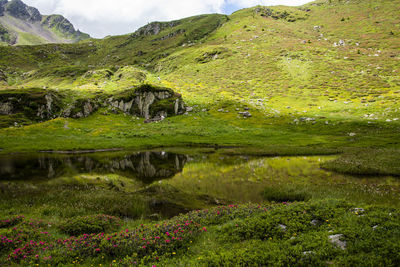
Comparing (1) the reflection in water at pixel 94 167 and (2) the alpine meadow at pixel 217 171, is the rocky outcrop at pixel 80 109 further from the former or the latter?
(1) the reflection in water at pixel 94 167

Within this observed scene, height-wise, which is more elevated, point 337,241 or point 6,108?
point 6,108

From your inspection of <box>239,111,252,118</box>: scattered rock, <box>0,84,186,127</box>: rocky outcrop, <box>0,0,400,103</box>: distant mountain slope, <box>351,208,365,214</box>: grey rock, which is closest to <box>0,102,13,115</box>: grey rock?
<box>0,84,186,127</box>: rocky outcrop

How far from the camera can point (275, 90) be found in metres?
114

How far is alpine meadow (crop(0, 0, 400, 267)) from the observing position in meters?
9.04

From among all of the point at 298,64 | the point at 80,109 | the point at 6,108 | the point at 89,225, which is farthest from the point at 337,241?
the point at 298,64

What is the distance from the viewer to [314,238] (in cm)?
866

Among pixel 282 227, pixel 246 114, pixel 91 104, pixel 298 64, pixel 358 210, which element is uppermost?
pixel 298 64

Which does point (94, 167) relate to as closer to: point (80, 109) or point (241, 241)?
point (241, 241)

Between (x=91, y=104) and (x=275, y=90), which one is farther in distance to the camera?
(x=275, y=90)

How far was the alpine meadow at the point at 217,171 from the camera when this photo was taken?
9.04 metres

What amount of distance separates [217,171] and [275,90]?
98.9 m

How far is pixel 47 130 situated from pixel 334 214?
80.5 metres

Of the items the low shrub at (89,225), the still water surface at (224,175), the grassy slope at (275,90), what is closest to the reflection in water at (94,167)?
the still water surface at (224,175)

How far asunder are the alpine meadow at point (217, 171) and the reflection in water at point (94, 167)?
304 millimetres
